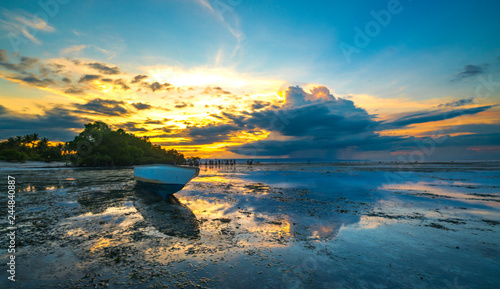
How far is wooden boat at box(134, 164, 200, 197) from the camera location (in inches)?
549

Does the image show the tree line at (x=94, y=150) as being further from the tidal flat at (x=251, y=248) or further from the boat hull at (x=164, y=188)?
the tidal flat at (x=251, y=248)

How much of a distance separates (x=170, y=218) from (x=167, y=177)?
214 inches

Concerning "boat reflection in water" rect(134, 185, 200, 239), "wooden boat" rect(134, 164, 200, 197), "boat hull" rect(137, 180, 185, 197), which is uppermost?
"wooden boat" rect(134, 164, 200, 197)

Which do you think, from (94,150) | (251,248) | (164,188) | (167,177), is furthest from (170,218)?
(94,150)

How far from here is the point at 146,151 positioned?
91.6 meters

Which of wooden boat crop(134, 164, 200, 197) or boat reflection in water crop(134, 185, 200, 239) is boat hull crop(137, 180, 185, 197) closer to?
wooden boat crop(134, 164, 200, 197)

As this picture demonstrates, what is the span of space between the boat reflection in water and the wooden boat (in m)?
1.67

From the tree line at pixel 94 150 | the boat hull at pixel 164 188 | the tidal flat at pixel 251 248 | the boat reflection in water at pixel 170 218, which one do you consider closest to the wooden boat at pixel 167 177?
the boat hull at pixel 164 188

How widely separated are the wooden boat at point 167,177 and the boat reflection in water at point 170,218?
1673 millimetres

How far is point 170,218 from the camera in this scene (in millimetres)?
9305

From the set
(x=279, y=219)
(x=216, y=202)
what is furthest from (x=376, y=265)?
(x=216, y=202)

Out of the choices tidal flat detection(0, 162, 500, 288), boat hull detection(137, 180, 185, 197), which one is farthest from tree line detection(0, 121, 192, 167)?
tidal flat detection(0, 162, 500, 288)

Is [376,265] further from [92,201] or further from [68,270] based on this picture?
[92,201]

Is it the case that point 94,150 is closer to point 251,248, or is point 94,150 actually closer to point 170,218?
point 170,218
